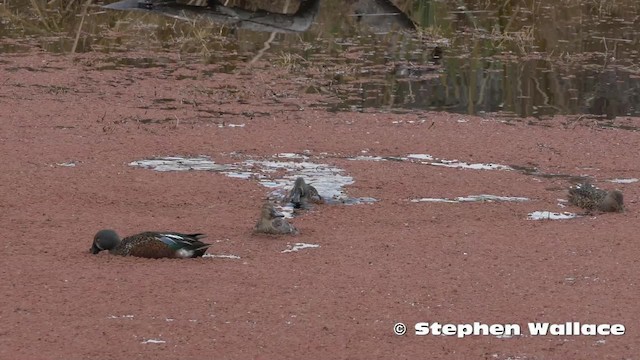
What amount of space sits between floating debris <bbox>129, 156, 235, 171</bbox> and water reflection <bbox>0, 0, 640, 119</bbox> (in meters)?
2.29

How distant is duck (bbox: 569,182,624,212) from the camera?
8.84m

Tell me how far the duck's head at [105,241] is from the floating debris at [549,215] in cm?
276

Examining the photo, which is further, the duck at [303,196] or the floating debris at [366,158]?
the floating debris at [366,158]

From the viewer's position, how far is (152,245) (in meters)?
7.64

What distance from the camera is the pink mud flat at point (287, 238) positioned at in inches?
249

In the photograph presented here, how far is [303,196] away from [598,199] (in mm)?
1902

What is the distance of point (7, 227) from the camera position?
8344 millimetres

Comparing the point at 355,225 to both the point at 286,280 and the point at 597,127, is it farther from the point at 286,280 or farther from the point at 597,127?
the point at 597,127

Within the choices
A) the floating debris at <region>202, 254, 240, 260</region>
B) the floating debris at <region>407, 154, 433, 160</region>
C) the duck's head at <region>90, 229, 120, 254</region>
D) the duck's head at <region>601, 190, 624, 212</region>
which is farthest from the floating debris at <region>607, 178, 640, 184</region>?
the duck's head at <region>90, 229, 120, 254</region>

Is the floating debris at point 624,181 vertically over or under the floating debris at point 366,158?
under

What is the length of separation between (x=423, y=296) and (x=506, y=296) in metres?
0.42

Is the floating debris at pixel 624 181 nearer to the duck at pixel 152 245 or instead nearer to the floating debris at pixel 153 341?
the duck at pixel 152 245

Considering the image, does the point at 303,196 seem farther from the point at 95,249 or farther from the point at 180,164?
the point at 95,249

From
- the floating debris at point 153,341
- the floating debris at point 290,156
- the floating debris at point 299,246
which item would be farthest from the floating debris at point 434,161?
the floating debris at point 153,341
